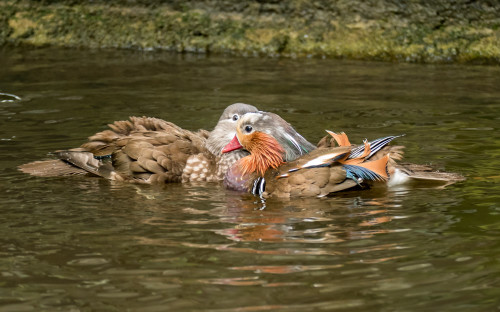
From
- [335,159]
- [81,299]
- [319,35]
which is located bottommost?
[81,299]

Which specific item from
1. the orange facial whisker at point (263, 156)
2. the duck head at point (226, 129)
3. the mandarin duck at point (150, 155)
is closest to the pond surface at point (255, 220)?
the mandarin duck at point (150, 155)

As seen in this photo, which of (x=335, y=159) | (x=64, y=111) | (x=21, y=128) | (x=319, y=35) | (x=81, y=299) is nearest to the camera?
(x=81, y=299)

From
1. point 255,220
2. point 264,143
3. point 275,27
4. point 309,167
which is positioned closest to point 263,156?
point 264,143

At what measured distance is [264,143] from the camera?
22.7ft

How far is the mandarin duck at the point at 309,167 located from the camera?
6410 millimetres

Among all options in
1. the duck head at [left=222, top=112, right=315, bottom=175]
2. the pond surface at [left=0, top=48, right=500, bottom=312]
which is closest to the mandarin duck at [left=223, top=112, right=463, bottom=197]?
the duck head at [left=222, top=112, right=315, bottom=175]

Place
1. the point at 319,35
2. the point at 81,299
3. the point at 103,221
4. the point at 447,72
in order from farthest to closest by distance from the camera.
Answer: the point at 319,35 < the point at 447,72 < the point at 103,221 < the point at 81,299

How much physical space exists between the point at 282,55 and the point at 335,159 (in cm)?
585

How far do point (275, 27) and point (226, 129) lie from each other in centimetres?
494

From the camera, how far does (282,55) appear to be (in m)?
12.1

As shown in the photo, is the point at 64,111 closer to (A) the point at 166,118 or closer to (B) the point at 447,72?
(A) the point at 166,118

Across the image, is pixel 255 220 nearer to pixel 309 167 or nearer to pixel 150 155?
pixel 309 167

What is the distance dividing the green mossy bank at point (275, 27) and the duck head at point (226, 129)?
4673 mm

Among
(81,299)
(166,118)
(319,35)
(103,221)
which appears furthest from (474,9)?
(81,299)
